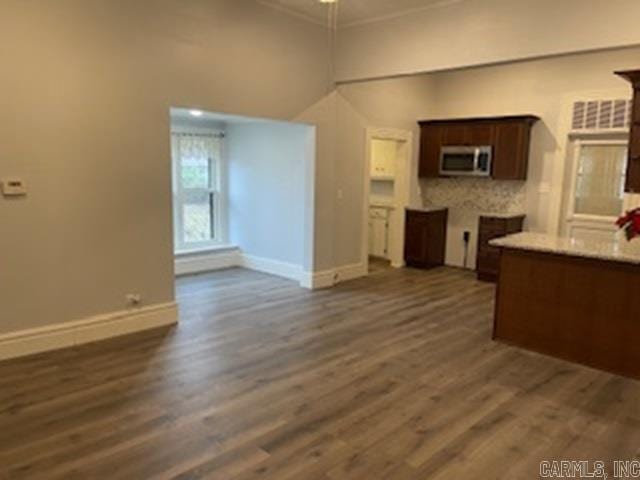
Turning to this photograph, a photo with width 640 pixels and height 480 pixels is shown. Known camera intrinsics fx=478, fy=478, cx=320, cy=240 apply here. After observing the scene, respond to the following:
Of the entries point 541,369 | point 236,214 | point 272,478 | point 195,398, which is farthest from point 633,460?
point 236,214

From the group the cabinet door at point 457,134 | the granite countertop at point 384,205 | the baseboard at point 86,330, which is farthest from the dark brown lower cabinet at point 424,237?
the baseboard at point 86,330

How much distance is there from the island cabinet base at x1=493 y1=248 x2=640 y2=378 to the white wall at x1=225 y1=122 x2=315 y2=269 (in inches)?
106

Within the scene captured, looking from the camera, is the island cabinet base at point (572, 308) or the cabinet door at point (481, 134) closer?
the island cabinet base at point (572, 308)

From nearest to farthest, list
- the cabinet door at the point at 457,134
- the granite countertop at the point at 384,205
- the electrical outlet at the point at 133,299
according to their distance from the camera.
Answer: the electrical outlet at the point at 133,299 → the cabinet door at the point at 457,134 → the granite countertop at the point at 384,205

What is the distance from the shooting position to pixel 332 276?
20.7 feet

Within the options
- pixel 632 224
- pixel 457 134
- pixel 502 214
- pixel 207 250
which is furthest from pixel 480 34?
pixel 207 250

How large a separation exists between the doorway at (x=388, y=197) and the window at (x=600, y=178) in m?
2.36

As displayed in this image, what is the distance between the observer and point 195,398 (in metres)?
3.12

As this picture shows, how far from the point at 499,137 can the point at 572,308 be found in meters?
3.46

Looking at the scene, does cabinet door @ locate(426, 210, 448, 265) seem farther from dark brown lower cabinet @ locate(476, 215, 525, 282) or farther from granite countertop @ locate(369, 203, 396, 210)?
dark brown lower cabinet @ locate(476, 215, 525, 282)

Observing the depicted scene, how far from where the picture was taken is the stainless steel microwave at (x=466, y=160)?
682 centimetres

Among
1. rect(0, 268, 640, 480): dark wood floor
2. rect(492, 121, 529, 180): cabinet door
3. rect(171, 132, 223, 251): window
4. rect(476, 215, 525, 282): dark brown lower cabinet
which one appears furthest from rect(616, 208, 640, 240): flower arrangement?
rect(171, 132, 223, 251): window

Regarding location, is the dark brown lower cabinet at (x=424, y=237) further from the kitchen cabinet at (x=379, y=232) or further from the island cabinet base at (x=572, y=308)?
the island cabinet base at (x=572, y=308)

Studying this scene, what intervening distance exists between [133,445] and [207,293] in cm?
320
